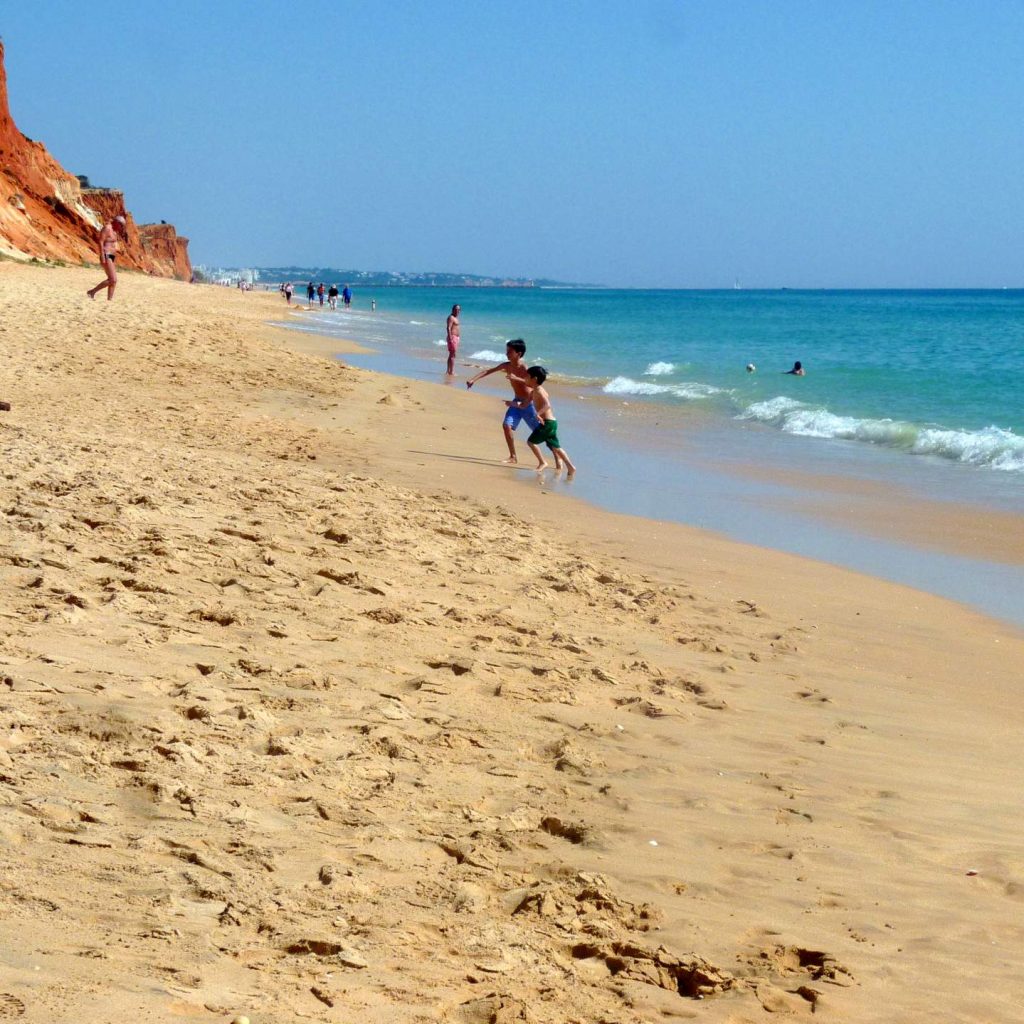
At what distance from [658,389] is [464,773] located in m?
21.2

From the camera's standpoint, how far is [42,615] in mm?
5062

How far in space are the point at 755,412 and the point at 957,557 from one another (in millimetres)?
11685

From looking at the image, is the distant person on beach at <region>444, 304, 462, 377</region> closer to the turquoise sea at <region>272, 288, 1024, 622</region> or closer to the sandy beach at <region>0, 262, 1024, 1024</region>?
the turquoise sea at <region>272, 288, 1024, 622</region>

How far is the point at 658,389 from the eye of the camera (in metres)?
25.1

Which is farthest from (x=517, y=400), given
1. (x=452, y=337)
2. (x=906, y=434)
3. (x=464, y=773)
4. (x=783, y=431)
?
(x=452, y=337)

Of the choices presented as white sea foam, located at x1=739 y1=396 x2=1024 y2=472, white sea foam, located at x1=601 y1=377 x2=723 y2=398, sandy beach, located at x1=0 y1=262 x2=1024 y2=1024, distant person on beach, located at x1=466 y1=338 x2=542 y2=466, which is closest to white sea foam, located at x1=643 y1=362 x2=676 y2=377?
white sea foam, located at x1=601 y1=377 x2=723 y2=398

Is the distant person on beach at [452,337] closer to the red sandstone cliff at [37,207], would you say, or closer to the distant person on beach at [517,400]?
the distant person on beach at [517,400]

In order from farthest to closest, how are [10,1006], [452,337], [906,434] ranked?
1. [452,337]
2. [906,434]
3. [10,1006]

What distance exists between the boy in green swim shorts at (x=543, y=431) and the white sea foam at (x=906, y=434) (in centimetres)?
574

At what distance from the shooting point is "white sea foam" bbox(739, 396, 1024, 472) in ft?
49.8

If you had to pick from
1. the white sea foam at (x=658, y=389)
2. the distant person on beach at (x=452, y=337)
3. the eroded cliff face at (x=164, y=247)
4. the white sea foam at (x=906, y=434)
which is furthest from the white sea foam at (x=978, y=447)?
the eroded cliff face at (x=164, y=247)

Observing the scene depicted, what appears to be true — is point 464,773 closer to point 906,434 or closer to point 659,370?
point 906,434

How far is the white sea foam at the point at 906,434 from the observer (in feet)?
49.8

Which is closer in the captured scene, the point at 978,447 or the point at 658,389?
the point at 978,447
